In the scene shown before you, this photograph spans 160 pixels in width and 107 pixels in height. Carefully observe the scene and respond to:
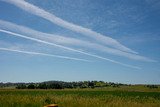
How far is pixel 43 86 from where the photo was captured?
12694cm

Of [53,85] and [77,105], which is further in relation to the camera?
[53,85]

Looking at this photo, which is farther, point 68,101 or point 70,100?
point 70,100

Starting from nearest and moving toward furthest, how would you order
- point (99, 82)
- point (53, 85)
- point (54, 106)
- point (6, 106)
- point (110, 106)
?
point (54, 106) < point (6, 106) < point (110, 106) < point (53, 85) < point (99, 82)

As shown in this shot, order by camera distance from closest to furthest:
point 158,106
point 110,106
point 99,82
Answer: point 110,106, point 158,106, point 99,82

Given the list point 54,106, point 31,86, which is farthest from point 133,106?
point 31,86

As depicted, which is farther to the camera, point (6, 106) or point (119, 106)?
point (119, 106)

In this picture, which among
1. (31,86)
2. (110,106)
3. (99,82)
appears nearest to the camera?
(110,106)

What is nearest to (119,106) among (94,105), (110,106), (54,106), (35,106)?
(110,106)

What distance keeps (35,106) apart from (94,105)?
342cm

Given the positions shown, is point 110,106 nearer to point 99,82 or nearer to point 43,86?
point 43,86

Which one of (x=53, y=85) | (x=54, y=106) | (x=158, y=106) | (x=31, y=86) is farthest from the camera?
(x=53, y=85)

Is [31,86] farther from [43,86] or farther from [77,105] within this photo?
[77,105]

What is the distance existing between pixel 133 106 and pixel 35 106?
5.71 m

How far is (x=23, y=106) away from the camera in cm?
1391
